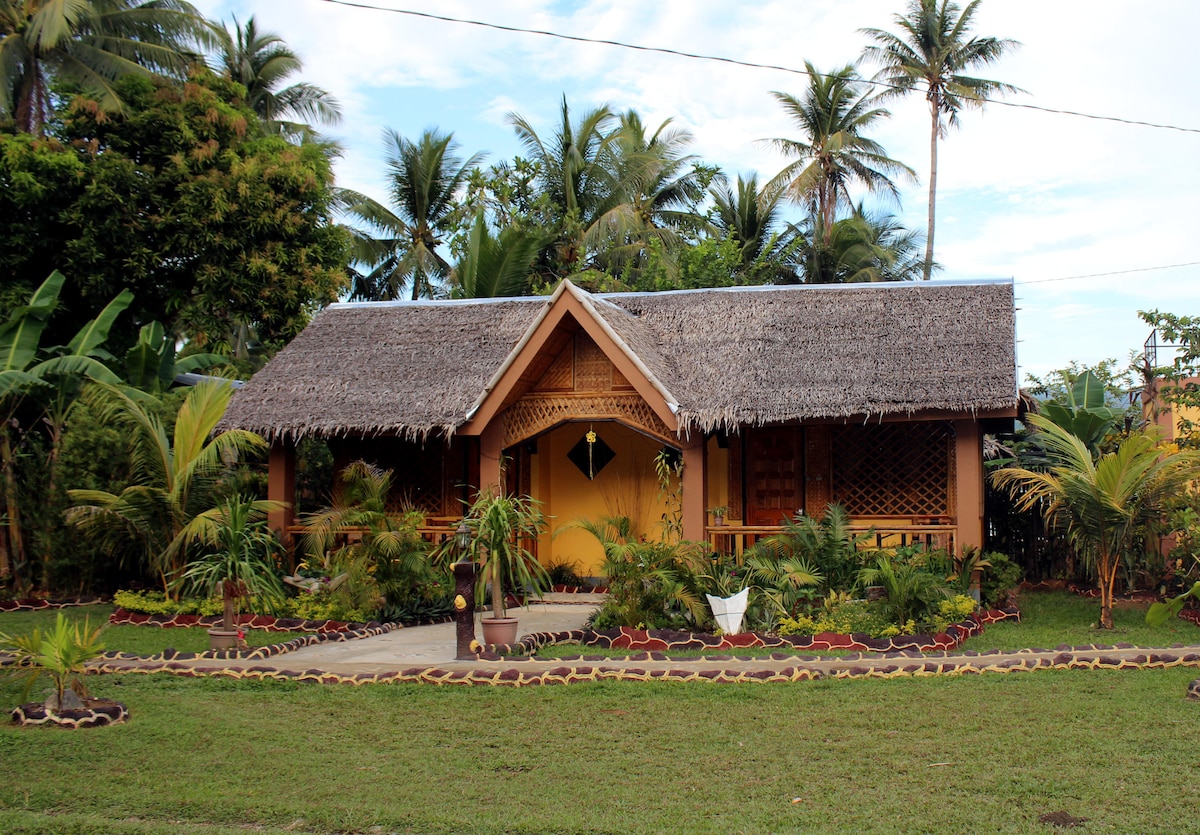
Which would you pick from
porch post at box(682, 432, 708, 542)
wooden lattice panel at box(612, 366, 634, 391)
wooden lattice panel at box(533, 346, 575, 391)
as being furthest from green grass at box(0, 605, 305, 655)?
wooden lattice panel at box(612, 366, 634, 391)

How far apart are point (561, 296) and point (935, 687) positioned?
6234 mm

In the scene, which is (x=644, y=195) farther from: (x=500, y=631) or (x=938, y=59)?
(x=500, y=631)

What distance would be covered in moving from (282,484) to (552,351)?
13.4 ft

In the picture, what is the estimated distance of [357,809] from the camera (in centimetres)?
572

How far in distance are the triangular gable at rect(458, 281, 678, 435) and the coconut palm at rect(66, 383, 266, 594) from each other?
117 inches

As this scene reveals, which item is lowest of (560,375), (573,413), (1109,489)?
(1109,489)

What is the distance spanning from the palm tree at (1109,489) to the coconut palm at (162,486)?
908 centimetres

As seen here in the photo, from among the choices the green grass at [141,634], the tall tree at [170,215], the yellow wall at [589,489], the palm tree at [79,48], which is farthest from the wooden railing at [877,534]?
the palm tree at [79,48]

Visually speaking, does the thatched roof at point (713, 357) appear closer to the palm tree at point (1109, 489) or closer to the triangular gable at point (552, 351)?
the triangular gable at point (552, 351)

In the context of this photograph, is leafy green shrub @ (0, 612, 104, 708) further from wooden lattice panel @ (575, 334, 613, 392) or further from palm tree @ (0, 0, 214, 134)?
palm tree @ (0, 0, 214, 134)

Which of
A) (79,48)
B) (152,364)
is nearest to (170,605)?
(152,364)

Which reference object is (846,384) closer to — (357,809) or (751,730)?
(751,730)

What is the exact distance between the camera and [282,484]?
1453cm

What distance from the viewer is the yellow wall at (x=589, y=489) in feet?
50.5
